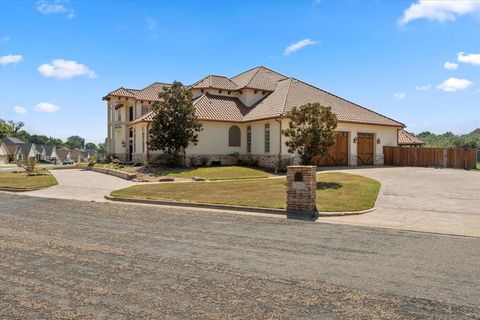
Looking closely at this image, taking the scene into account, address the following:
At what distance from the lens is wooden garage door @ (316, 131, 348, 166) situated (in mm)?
30672

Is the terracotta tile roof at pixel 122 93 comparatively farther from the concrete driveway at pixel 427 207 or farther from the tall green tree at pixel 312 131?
the concrete driveway at pixel 427 207

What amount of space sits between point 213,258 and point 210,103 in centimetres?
2828

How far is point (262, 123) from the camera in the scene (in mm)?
30719

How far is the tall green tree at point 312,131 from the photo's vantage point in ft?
63.1

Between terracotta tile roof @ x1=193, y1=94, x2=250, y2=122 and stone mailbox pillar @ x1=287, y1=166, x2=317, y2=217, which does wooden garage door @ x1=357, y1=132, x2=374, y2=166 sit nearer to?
terracotta tile roof @ x1=193, y1=94, x2=250, y2=122

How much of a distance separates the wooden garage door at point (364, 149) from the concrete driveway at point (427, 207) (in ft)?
34.2

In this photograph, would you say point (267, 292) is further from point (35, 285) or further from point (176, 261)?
point (35, 285)

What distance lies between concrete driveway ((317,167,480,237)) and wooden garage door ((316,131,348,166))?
350 inches

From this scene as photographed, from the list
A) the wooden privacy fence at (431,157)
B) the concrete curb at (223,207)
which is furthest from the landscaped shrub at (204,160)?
the wooden privacy fence at (431,157)

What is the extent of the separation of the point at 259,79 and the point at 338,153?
481 inches

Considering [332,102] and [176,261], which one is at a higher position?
[332,102]

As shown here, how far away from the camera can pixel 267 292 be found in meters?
5.54

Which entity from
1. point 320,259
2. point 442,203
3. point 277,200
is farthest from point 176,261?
point 442,203

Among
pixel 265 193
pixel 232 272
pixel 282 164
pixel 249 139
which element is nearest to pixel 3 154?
pixel 249 139
